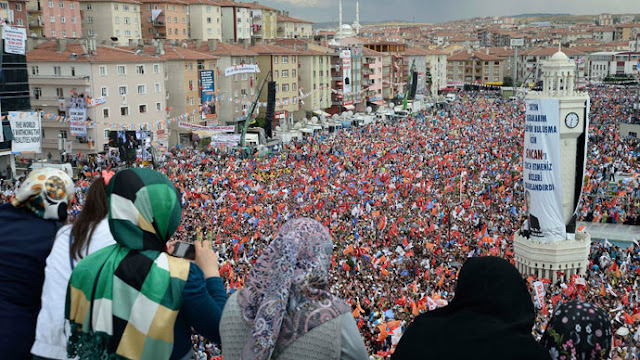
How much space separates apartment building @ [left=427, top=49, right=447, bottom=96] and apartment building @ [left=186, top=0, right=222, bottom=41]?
32120 mm

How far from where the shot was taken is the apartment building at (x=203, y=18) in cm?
8244

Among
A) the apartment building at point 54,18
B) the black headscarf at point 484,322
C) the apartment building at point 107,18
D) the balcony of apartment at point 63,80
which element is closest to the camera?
the black headscarf at point 484,322

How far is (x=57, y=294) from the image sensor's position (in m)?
3.95

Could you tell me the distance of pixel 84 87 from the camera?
4409 cm

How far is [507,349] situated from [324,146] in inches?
1649

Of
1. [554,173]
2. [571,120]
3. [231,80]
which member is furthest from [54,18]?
[554,173]

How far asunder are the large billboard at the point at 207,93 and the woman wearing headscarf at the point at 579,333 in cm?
5228

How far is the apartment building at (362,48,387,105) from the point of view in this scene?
266 feet

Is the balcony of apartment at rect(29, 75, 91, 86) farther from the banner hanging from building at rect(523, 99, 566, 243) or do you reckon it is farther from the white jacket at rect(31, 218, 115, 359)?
the white jacket at rect(31, 218, 115, 359)

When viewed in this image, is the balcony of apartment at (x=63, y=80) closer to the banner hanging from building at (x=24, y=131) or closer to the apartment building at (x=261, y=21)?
the banner hanging from building at (x=24, y=131)

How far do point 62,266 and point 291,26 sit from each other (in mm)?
108829

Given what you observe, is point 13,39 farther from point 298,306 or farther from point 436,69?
point 436,69

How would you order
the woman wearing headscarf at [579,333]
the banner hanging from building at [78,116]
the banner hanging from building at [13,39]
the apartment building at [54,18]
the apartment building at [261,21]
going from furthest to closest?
1. the apartment building at [261,21]
2. the apartment building at [54,18]
3. the banner hanging from building at [78,116]
4. the banner hanging from building at [13,39]
5. the woman wearing headscarf at [579,333]

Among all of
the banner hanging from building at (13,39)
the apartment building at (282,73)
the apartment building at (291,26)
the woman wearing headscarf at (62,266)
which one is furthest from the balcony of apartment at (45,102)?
the apartment building at (291,26)
